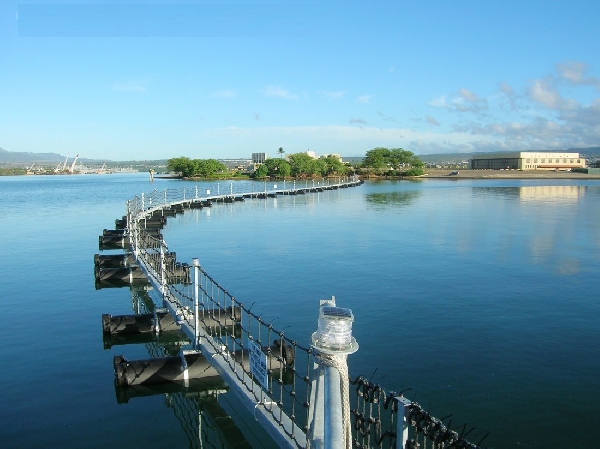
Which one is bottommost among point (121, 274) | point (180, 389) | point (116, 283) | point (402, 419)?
point (180, 389)

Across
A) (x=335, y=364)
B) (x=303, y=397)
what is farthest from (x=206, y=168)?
(x=335, y=364)

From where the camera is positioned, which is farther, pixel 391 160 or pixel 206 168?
pixel 391 160

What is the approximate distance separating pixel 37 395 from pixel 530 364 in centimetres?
704

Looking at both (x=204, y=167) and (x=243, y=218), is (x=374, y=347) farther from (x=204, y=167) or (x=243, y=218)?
(x=204, y=167)

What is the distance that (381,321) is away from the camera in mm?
10242

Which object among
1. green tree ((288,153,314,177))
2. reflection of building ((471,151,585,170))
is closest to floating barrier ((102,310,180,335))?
green tree ((288,153,314,177))

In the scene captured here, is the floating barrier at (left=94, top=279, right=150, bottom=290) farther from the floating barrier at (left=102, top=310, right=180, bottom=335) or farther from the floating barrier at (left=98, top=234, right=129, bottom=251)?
the floating barrier at (left=98, top=234, right=129, bottom=251)

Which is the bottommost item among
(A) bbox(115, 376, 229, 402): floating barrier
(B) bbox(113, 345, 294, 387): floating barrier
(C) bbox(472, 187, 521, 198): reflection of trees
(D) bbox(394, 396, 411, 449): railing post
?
(A) bbox(115, 376, 229, 402): floating barrier

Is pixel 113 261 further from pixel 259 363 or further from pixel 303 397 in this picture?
pixel 259 363

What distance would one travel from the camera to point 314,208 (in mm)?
37781

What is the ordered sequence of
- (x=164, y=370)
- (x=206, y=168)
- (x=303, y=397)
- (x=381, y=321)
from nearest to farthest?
(x=303, y=397) < (x=164, y=370) < (x=381, y=321) < (x=206, y=168)

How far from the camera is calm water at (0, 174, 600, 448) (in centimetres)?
665

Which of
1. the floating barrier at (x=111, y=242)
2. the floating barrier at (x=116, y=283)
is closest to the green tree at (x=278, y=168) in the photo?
the floating barrier at (x=111, y=242)

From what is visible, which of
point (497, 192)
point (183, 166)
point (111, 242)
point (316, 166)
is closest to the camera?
point (111, 242)
